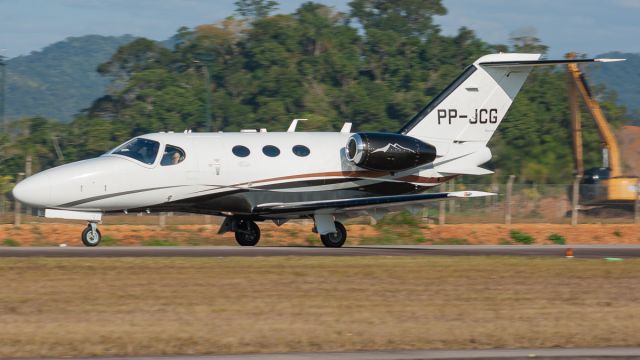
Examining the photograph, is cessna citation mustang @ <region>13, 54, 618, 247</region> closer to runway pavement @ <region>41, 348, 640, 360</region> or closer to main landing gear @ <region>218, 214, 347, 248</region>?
main landing gear @ <region>218, 214, 347, 248</region>

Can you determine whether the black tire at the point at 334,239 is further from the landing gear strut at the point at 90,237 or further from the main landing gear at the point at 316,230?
the landing gear strut at the point at 90,237

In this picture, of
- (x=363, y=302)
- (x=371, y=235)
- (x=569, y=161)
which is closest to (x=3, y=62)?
(x=569, y=161)

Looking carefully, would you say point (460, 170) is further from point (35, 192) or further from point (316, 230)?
point (35, 192)

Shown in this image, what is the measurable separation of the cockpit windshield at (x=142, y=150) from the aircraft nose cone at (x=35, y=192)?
5.97ft

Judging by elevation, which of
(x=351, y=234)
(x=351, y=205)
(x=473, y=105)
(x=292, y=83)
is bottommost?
(x=351, y=234)

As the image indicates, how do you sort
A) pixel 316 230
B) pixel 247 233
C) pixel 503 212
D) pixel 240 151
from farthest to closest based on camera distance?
1. pixel 503 212
2. pixel 247 233
3. pixel 316 230
4. pixel 240 151

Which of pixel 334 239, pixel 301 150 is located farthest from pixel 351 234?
pixel 301 150

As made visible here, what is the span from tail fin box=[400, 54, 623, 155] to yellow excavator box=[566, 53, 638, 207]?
2351 cm

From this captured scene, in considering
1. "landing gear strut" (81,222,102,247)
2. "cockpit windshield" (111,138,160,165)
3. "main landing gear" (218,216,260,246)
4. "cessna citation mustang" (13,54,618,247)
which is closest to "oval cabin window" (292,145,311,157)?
"cessna citation mustang" (13,54,618,247)

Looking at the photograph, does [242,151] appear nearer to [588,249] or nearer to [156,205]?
[156,205]

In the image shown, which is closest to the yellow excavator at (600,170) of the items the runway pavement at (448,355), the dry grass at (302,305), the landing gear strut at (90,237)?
the landing gear strut at (90,237)

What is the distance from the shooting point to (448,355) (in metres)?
12.1

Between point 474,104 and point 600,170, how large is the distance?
98.5 feet

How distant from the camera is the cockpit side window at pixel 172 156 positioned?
26.0 m
